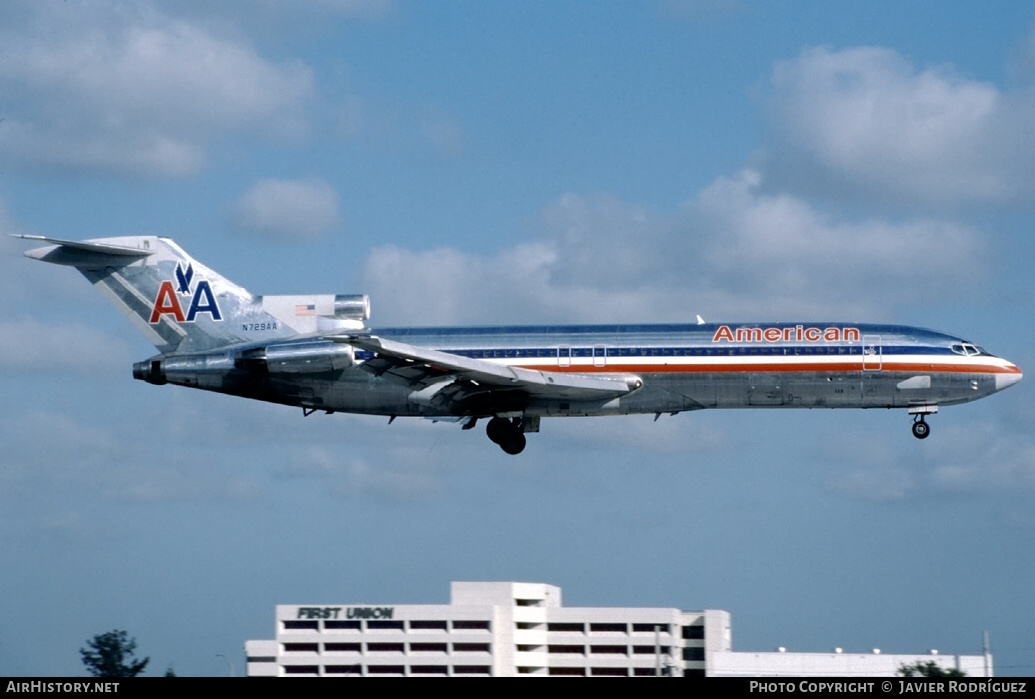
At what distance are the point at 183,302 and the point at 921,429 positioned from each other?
23.9m

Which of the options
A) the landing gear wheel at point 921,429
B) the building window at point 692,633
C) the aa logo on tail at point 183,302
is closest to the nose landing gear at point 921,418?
the landing gear wheel at point 921,429

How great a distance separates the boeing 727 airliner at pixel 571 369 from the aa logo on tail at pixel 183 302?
4.93 ft

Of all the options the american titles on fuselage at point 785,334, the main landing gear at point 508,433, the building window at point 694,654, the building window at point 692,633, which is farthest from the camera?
the building window at point 692,633

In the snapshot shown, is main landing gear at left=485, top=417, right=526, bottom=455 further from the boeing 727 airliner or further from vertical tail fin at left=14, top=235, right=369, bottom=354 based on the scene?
vertical tail fin at left=14, top=235, right=369, bottom=354

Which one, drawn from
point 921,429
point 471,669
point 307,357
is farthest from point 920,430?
point 471,669

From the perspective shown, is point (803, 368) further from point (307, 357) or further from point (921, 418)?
point (307, 357)

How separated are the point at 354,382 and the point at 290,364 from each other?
2.24 m

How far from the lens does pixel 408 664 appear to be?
6488 cm

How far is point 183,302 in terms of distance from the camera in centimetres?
4575

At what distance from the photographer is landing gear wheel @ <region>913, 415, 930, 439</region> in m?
42.8

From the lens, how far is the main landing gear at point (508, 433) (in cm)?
4438

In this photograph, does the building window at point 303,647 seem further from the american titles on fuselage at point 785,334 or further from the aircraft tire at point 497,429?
the american titles on fuselage at point 785,334
